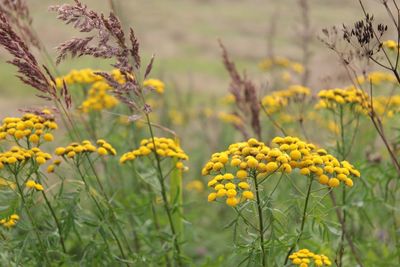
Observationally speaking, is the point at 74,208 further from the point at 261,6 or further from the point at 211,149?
the point at 261,6

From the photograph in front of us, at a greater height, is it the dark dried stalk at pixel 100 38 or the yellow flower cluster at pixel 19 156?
the dark dried stalk at pixel 100 38

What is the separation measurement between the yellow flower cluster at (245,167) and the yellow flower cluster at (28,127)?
4.10ft

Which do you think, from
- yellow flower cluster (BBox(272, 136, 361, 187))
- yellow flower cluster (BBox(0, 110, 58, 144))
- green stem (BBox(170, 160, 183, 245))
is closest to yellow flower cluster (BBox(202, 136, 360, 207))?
yellow flower cluster (BBox(272, 136, 361, 187))

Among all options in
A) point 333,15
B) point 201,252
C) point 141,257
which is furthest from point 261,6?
point 141,257

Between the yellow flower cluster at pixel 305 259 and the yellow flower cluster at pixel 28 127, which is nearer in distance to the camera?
the yellow flower cluster at pixel 305 259

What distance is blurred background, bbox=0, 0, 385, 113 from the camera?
60.9ft

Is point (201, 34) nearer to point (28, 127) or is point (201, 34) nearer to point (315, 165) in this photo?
point (28, 127)

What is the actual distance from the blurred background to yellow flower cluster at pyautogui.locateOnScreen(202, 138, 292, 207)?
1308cm

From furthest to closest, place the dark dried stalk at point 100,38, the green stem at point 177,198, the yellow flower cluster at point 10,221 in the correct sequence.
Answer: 1. the green stem at point 177,198
2. the yellow flower cluster at point 10,221
3. the dark dried stalk at point 100,38

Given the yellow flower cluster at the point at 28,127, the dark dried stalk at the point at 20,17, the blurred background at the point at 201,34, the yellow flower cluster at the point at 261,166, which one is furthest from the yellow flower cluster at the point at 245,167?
the blurred background at the point at 201,34

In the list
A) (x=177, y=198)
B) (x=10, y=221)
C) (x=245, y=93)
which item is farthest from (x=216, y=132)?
(x=10, y=221)

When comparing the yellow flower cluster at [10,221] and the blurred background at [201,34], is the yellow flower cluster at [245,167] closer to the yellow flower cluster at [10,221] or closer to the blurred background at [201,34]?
the yellow flower cluster at [10,221]

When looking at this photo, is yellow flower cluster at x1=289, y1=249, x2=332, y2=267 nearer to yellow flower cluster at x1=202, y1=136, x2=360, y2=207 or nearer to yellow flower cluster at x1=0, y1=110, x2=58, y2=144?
yellow flower cluster at x1=202, y1=136, x2=360, y2=207

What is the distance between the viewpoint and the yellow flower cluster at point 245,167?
308cm
